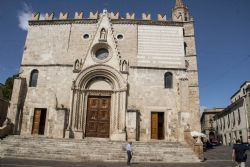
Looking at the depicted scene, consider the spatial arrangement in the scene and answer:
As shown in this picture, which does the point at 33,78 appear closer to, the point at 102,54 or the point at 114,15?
the point at 102,54

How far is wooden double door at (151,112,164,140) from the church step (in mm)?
3689

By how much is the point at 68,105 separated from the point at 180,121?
993cm

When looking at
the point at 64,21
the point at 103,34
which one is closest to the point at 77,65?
the point at 103,34

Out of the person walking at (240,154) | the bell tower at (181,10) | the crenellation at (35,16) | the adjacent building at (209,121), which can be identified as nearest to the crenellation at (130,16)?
the crenellation at (35,16)

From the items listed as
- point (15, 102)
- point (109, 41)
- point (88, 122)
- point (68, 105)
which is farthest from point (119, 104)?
point (15, 102)

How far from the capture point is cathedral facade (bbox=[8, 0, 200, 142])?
21016 mm

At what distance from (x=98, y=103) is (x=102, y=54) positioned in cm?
485

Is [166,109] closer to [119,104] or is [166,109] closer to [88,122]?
[119,104]

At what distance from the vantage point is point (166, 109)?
21.5 metres

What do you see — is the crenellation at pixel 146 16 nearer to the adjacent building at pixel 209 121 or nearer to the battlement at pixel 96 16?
the battlement at pixel 96 16

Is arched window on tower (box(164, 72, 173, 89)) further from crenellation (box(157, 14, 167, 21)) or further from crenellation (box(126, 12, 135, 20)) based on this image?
crenellation (box(126, 12, 135, 20))

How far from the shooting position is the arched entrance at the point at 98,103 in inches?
822

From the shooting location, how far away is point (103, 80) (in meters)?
22.5

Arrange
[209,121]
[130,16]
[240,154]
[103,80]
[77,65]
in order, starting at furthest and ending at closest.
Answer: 1. [209,121]
2. [130,16]
3. [103,80]
4. [77,65]
5. [240,154]
